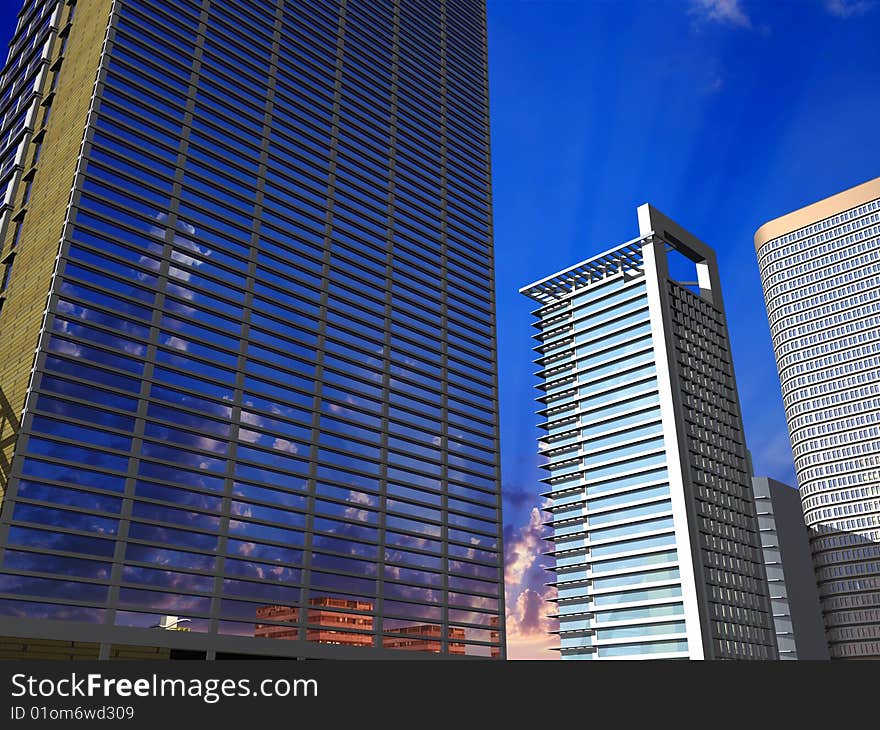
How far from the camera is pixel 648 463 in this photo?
131m

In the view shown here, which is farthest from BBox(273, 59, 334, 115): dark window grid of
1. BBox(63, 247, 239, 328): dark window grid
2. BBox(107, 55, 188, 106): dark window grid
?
BBox(63, 247, 239, 328): dark window grid

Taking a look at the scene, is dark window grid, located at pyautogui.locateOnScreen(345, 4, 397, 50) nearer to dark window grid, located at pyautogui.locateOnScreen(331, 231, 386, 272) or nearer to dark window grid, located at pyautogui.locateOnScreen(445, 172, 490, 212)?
dark window grid, located at pyautogui.locateOnScreen(445, 172, 490, 212)

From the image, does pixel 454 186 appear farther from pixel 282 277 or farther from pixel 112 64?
pixel 112 64

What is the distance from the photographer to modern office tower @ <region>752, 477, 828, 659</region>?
16858cm

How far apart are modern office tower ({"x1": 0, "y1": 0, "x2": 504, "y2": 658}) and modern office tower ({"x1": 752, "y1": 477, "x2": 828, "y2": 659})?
115241 millimetres

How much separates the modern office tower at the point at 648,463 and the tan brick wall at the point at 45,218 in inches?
3794

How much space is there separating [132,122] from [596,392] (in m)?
99.5

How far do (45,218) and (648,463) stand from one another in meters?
99.5

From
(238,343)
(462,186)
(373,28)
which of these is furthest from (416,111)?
(238,343)

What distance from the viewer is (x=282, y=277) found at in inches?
2844

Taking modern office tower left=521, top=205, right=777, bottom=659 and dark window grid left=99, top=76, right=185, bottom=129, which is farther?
modern office tower left=521, top=205, right=777, bottom=659

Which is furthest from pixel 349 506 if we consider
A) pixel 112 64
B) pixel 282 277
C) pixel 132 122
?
pixel 112 64

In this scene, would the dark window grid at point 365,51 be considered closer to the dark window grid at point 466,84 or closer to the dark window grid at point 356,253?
the dark window grid at point 466,84

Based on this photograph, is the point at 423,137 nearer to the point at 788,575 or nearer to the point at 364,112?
the point at 364,112
